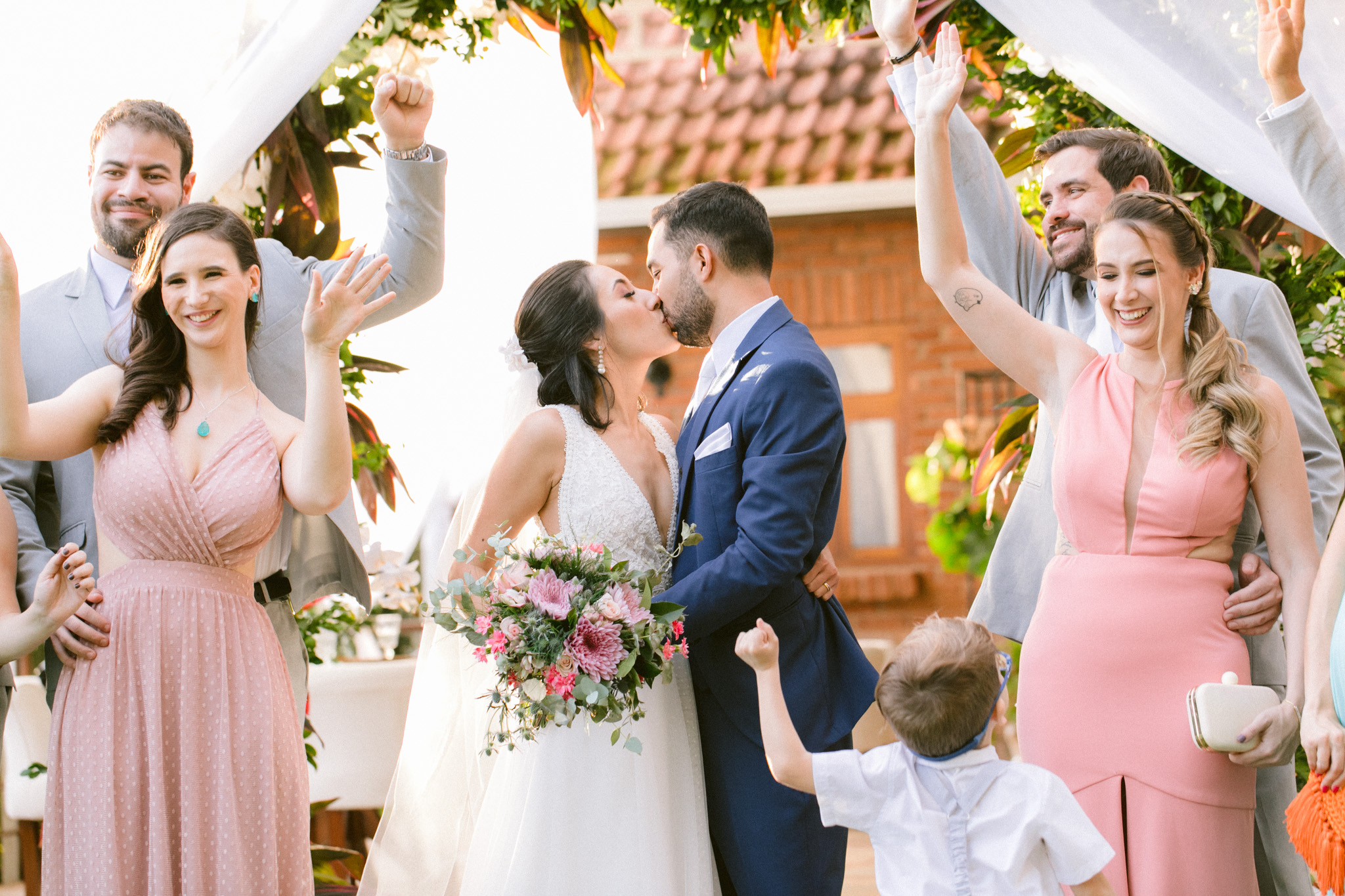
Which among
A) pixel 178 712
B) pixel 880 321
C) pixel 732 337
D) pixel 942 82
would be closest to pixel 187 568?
pixel 178 712

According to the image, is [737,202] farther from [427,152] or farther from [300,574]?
[300,574]

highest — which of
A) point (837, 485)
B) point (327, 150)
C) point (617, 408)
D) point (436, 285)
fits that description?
point (327, 150)

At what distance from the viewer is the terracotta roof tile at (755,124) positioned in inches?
305

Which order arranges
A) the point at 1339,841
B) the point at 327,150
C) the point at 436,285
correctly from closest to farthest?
the point at 1339,841, the point at 436,285, the point at 327,150

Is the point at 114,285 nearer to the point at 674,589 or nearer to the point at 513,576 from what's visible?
the point at 513,576

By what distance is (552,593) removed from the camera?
2027mm

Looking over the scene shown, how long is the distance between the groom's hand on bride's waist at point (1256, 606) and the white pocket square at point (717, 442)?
3.06ft

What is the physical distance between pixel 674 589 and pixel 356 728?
2.53m

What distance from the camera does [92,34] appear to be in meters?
2.84

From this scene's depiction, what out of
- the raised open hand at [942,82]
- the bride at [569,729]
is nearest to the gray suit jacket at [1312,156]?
the raised open hand at [942,82]

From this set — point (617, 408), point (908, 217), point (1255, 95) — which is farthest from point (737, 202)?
point (908, 217)

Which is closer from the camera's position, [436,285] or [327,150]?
[436,285]

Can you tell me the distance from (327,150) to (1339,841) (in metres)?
3.04

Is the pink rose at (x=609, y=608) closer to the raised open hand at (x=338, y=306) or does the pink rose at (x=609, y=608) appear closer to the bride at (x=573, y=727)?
the bride at (x=573, y=727)
